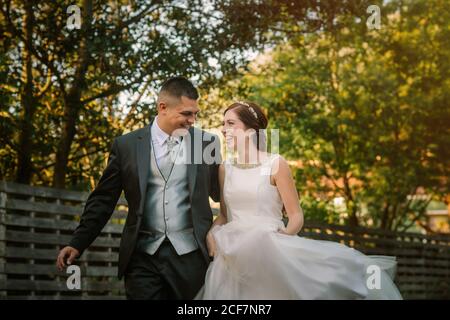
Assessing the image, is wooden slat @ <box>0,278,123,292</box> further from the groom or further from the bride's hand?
the bride's hand

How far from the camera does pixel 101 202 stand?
4.94 metres

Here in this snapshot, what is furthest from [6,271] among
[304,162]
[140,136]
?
[304,162]

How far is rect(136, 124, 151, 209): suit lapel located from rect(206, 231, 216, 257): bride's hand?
1.67 feet

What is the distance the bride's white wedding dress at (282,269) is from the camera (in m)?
4.52

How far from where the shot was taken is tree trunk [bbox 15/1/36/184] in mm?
9047

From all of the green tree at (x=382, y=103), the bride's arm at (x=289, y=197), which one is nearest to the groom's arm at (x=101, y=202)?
the bride's arm at (x=289, y=197)

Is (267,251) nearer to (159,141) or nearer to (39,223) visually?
(159,141)

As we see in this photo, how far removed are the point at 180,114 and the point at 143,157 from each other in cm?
40

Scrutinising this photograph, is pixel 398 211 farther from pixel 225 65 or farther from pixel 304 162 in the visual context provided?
pixel 225 65

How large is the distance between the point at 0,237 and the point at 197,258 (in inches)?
161

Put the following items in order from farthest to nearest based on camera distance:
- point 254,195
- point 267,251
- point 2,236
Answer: point 2,236
point 254,195
point 267,251

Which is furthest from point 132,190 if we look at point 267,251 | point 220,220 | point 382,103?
point 382,103

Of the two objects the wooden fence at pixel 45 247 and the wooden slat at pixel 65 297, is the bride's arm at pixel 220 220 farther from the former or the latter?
the wooden slat at pixel 65 297
